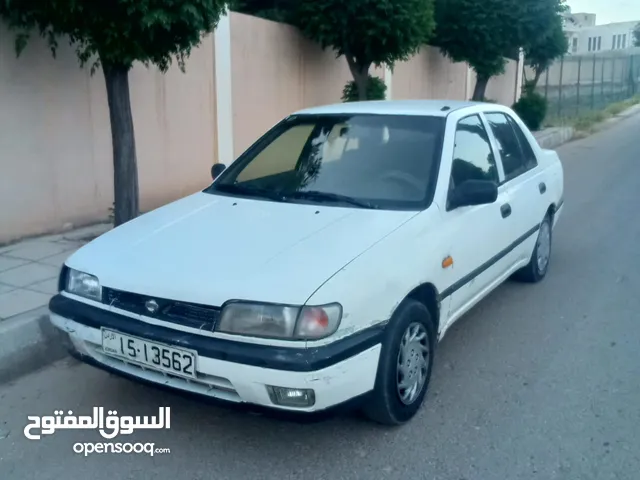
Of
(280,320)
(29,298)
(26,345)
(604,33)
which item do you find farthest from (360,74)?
(604,33)

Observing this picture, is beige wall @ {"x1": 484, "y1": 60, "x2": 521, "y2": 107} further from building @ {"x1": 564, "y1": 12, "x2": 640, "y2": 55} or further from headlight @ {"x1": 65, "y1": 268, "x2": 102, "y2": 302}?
building @ {"x1": 564, "y1": 12, "x2": 640, "y2": 55}

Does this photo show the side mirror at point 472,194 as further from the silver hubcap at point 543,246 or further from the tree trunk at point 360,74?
the tree trunk at point 360,74

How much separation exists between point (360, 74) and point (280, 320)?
8.89 m

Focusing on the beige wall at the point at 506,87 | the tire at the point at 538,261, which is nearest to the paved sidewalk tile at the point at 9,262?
the tire at the point at 538,261

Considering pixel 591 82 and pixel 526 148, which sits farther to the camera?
pixel 591 82

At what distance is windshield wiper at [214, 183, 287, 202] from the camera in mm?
4363

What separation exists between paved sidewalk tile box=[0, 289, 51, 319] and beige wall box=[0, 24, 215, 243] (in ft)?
5.32

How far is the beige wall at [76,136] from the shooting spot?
670 centimetres

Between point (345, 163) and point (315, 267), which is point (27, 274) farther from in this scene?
point (315, 267)


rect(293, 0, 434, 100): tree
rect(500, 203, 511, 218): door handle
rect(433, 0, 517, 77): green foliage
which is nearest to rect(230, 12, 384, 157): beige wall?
rect(293, 0, 434, 100): tree

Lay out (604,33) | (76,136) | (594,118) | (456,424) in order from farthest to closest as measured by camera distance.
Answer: (604,33) < (594,118) < (76,136) < (456,424)

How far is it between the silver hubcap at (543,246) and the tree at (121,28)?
328cm

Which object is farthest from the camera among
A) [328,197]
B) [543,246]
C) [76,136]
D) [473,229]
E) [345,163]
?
[76,136]

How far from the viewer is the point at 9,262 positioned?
20.0 feet
